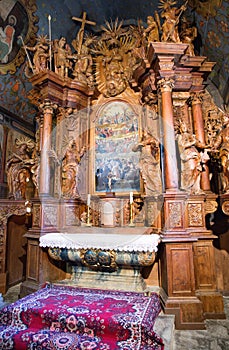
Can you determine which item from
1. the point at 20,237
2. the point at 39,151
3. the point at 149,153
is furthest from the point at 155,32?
the point at 20,237

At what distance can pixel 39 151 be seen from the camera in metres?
5.67

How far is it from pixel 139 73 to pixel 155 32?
2.74 feet

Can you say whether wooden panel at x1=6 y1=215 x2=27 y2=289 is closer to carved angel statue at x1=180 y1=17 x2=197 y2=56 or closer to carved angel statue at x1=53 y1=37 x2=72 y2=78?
carved angel statue at x1=53 y1=37 x2=72 y2=78

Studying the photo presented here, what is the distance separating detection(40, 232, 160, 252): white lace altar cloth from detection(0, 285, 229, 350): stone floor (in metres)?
1.00

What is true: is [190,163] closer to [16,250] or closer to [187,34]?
[187,34]

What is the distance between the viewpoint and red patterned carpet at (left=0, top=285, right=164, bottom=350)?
9.28ft

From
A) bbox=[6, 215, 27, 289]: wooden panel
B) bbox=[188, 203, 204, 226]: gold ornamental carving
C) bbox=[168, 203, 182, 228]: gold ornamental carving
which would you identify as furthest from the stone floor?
bbox=[6, 215, 27, 289]: wooden panel

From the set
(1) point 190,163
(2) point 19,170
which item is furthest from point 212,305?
(2) point 19,170

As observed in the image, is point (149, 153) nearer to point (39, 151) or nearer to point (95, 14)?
point (39, 151)

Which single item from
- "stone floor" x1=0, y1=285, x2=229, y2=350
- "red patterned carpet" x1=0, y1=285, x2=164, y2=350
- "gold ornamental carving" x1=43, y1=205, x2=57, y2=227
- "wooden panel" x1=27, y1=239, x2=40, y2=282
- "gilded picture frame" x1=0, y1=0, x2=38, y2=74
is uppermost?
"gilded picture frame" x1=0, y1=0, x2=38, y2=74

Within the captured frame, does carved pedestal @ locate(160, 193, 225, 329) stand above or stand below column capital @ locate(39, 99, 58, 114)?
below

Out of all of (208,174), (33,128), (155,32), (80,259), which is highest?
(155,32)

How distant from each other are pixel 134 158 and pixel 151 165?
778 mm

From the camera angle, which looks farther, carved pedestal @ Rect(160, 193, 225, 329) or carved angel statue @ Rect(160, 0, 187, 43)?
carved angel statue @ Rect(160, 0, 187, 43)
